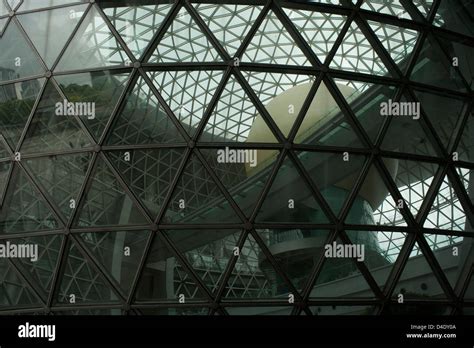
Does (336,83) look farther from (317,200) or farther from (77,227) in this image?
(77,227)

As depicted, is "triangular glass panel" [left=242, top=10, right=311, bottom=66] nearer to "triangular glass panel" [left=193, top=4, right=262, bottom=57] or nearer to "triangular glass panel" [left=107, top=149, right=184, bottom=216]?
"triangular glass panel" [left=193, top=4, right=262, bottom=57]

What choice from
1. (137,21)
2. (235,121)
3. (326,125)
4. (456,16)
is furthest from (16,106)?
(456,16)

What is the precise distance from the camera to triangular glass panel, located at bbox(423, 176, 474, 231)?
1501 centimetres

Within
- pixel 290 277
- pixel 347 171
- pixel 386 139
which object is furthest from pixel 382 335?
pixel 386 139

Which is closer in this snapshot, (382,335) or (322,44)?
(382,335)

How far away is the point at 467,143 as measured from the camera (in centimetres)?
1591

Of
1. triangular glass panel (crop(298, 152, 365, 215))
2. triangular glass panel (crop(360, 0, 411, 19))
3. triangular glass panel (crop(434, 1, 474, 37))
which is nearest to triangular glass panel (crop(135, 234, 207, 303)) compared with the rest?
triangular glass panel (crop(298, 152, 365, 215))

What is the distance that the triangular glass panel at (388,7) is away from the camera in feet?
49.3

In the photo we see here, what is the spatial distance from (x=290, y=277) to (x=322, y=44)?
550 cm

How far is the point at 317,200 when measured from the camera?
13727mm

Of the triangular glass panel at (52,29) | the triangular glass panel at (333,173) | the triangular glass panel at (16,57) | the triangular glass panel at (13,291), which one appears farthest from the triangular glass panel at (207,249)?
the triangular glass panel at (16,57)

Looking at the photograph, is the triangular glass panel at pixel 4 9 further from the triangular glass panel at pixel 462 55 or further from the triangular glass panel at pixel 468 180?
the triangular glass panel at pixel 468 180

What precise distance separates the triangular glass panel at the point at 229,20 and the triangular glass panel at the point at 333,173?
304 centimetres

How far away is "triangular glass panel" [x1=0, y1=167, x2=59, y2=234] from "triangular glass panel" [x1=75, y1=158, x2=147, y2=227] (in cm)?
86
